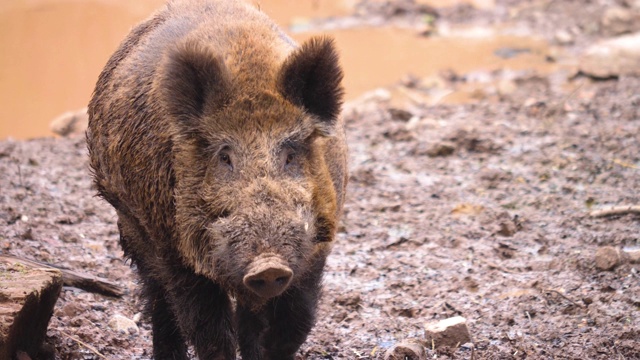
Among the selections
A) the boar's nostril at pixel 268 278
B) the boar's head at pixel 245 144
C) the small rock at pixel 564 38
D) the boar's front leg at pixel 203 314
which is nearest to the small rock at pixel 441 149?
the boar's head at pixel 245 144

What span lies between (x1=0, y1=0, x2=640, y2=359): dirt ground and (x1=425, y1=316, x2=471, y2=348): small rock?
6 cm

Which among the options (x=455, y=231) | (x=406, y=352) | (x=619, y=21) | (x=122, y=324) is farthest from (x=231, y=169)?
(x=619, y=21)

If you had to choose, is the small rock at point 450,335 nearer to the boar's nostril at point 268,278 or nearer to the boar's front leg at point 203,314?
the boar's front leg at point 203,314

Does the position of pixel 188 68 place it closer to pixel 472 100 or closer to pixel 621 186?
pixel 621 186

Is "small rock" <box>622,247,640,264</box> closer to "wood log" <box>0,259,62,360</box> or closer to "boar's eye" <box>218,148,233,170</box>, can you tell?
"boar's eye" <box>218,148,233,170</box>

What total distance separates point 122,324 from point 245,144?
2041mm

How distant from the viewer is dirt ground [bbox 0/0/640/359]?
18.2ft

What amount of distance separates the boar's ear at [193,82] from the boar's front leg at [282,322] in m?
1.15

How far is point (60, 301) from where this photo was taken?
564 cm

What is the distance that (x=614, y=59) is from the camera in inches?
466

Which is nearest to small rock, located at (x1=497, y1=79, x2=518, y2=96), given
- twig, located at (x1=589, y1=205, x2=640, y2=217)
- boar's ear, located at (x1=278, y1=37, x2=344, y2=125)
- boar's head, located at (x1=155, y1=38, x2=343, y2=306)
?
twig, located at (x1=589, y1=205, x2=640, y2=217)

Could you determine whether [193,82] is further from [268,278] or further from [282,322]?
[282,322]

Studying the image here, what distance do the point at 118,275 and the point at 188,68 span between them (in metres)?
2.61

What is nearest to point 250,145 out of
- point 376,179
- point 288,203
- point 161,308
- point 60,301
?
point 288,203
